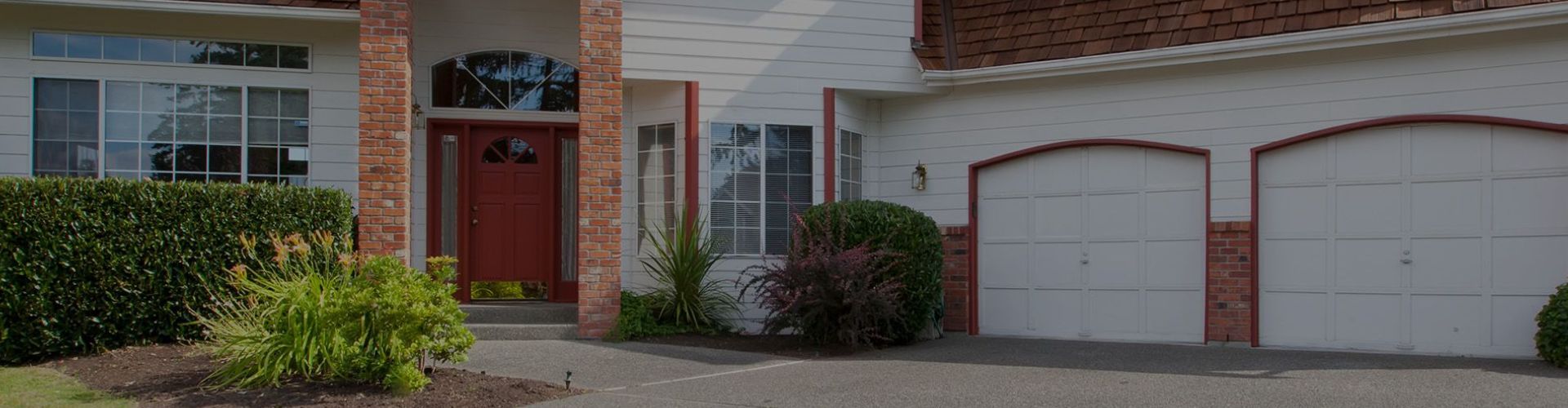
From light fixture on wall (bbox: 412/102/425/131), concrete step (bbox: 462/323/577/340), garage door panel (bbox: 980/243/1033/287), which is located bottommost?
concrete step (bbox: 462/323/577/340)

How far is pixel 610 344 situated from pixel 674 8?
332 centimetres

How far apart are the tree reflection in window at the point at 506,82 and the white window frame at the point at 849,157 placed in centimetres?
265

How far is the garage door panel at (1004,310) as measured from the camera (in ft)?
38.7

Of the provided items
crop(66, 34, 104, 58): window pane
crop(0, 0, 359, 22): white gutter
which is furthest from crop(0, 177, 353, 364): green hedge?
crop(66, 34, 104, 58): window pane

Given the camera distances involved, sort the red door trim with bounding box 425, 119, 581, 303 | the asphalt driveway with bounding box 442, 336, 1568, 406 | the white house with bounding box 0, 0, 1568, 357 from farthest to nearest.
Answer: the red door trim with bounding box 425, 119, 581, 303 < the white house with bounding box 0, 0, 1568, 357 < the asphalt driveway with bounding box 442, 336, 1568, 406

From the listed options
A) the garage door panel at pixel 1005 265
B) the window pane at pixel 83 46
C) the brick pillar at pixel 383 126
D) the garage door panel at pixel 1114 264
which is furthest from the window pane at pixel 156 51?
the garage door panel at pixel 1114 264

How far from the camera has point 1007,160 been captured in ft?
38.8

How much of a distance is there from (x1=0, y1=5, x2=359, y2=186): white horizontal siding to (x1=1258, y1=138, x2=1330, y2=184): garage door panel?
26.3 ft

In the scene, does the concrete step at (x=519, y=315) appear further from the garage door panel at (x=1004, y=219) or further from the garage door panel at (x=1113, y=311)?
the garage door panel at (x=1113, y=311)

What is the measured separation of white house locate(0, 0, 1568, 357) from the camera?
31.6 feet

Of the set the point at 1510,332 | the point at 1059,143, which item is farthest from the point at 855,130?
the point at 1510,332

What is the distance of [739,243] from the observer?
1172cm

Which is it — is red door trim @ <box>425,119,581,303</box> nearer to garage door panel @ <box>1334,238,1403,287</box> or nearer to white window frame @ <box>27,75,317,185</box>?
white window frame @ <box>27,75,317,185</box>

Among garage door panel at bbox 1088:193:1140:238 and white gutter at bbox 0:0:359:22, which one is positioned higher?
white gutter at bbox 0:0:359:22
